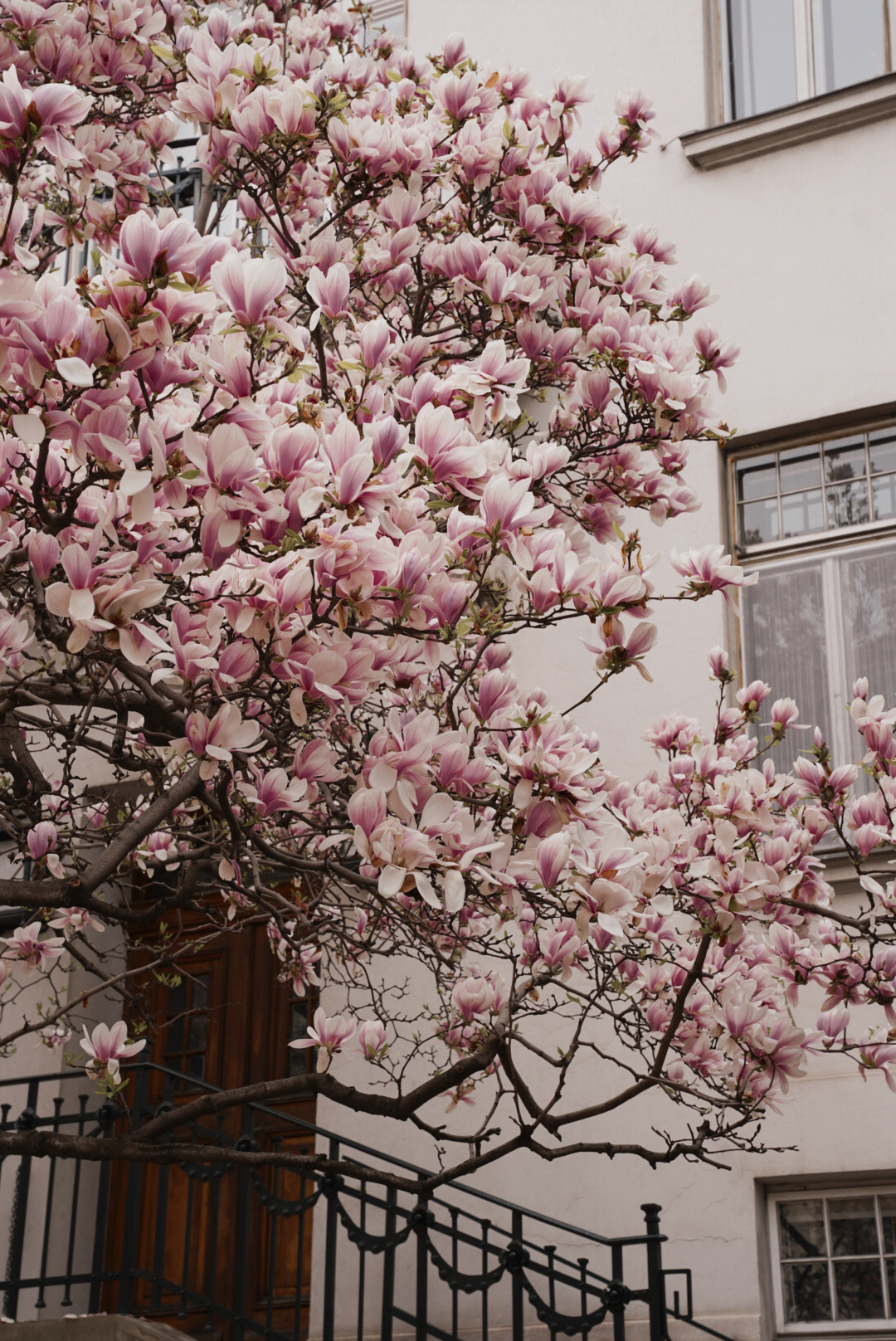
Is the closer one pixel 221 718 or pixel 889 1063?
pixel 221 718

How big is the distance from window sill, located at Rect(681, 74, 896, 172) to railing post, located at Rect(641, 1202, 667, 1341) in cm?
590

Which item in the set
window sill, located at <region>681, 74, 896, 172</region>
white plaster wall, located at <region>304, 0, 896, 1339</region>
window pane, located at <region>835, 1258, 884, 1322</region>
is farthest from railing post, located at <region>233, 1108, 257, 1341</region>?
window sill, located at <region>681, 74, 896, 172</region>

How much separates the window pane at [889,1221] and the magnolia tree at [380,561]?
767mm

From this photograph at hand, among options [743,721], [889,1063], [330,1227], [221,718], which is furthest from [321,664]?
[330,1227]

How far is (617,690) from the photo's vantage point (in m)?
7.78

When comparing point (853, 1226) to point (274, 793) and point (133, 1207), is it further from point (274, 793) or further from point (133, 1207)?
point (274, 793)

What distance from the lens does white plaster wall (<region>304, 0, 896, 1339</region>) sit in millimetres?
6406

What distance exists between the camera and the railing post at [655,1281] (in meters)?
5.59

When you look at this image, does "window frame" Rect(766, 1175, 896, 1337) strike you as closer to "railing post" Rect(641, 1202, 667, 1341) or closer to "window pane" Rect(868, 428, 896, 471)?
"railing post" Rect(641, 1202, 667, 1341)

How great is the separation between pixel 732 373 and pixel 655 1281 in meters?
4.80

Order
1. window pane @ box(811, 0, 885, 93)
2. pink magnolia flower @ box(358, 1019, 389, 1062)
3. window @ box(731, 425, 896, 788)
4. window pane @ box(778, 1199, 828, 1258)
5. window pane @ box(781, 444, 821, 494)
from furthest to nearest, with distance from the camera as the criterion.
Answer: window pane @ box(811, 0, 885, 93) < window pane @ box(781, 444, 821, 494) < window @ box(731, 425, 896, 788) < window pane @ box(778, 1199, 828, 1258) < pink magnolia flower @ box(358, 1019, 389, 1062)

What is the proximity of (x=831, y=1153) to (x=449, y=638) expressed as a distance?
425cm

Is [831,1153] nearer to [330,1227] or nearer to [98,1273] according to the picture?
[330,1227]

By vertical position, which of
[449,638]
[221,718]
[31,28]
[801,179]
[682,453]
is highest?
[801,179]
